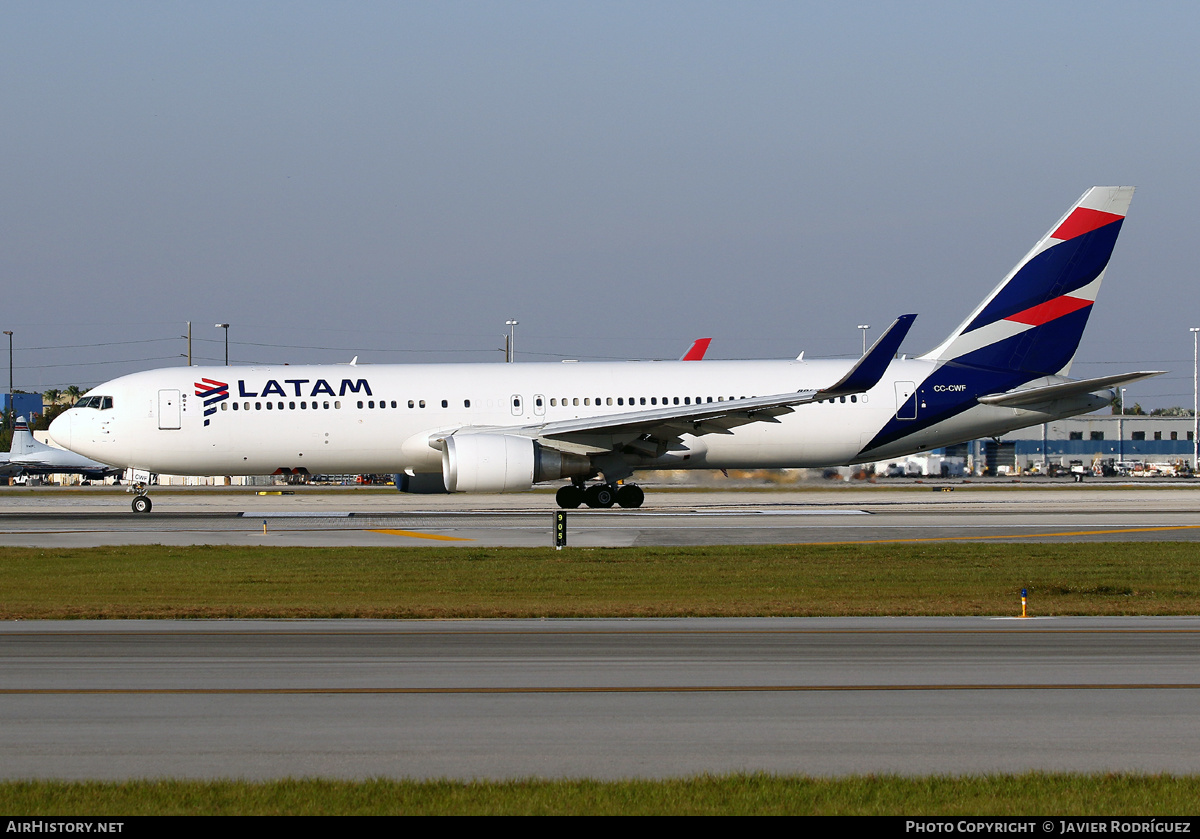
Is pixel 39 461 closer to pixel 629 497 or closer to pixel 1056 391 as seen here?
pixel 629 497

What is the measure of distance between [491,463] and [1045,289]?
54.9 ft

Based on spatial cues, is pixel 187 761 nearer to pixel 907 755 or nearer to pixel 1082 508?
pixel 907 755

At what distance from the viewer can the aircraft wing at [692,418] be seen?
1182 inches

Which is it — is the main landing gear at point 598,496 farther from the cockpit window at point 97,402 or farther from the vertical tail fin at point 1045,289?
the cockpit window at point 97,402

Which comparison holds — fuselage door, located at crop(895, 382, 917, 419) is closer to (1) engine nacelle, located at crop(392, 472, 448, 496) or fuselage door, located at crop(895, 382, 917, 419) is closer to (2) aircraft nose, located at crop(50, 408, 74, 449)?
(1) engine nacelle, located at crop(392, 472, 448, 496)

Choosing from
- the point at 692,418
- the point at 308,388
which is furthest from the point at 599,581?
the point at 308,388

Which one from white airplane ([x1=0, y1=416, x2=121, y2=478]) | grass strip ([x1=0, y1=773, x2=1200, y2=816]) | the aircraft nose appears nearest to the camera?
grass strip ([x1=0, y1=773, x2=1200, y2=816])

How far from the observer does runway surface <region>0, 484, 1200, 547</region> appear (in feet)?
83.5

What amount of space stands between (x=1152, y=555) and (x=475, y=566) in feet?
38.9

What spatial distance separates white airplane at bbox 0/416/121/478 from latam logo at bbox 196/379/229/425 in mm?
51755

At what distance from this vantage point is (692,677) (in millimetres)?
10352

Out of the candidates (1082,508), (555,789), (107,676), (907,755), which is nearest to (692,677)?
(907,755)

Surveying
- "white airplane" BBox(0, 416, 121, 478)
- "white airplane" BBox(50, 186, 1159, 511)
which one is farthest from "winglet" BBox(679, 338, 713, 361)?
"white airplane" BBox(0, 416, 121, 478)

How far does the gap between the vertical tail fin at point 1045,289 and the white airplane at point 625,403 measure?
4 cm
